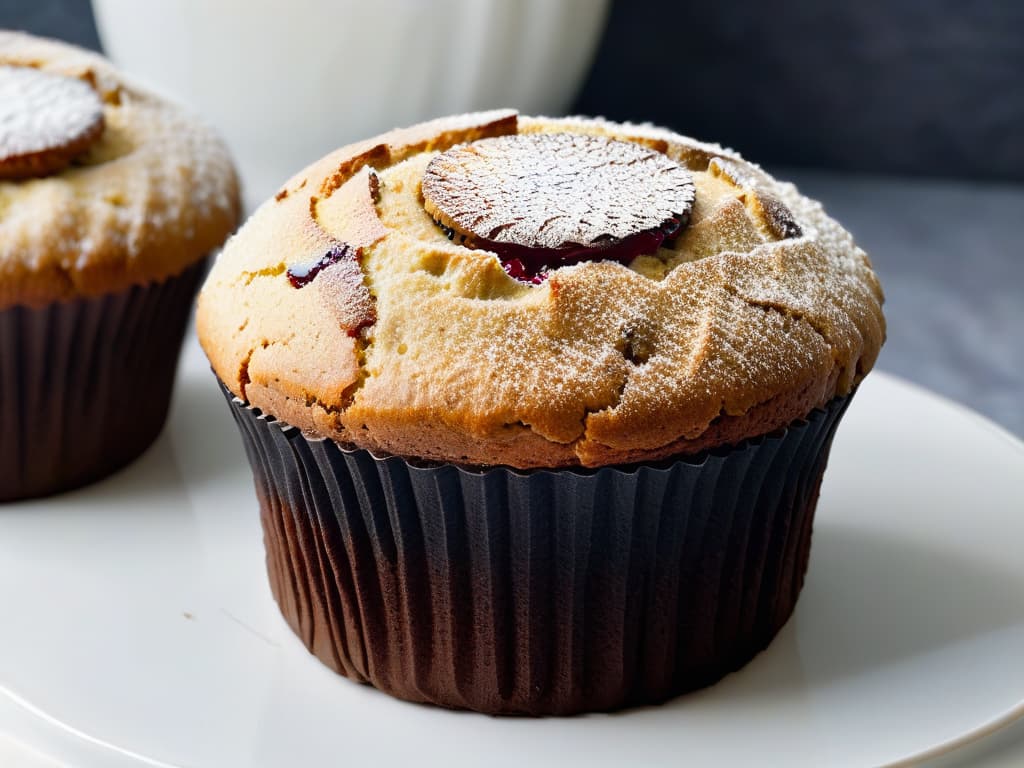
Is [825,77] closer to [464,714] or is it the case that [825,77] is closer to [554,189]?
[554,189]

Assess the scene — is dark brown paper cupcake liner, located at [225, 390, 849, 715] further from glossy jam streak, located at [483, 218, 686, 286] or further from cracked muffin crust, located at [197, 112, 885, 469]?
glossy jam streak, located at [483, 218, 686, 286]

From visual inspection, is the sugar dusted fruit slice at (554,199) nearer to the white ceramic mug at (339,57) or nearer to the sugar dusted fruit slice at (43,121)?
the sugar dusted fruit slice at (43,121)

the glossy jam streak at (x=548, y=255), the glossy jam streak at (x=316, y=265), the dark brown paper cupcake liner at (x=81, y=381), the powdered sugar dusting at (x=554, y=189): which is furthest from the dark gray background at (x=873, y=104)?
the glossy jam streak at (x=316, y=265)

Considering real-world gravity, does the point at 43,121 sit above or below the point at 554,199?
below

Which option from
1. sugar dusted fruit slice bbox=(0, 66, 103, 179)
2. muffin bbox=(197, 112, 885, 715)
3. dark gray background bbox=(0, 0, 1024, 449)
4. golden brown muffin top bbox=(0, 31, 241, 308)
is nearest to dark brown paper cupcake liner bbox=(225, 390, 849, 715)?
muffin bbox=(197, 112, 885, 715)

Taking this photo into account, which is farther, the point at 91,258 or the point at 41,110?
the point at 41,110

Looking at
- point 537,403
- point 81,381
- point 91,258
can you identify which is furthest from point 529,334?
point 81,381
